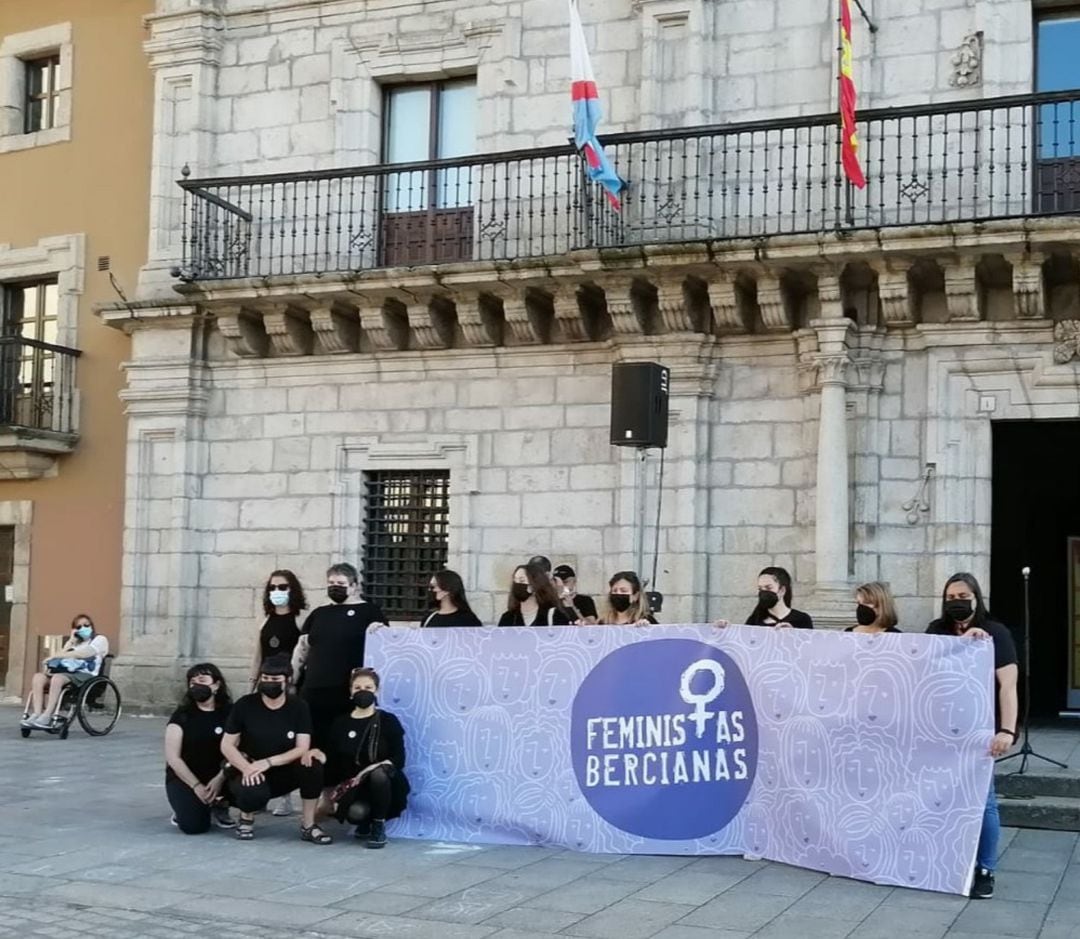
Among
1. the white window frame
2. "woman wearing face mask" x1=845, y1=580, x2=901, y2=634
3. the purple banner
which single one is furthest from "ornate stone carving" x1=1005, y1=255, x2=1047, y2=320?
the white window frame

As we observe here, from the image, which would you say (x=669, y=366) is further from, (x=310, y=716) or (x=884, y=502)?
(x=310, y=716)

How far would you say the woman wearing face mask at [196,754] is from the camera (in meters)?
8.98

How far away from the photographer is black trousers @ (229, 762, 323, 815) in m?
8.74

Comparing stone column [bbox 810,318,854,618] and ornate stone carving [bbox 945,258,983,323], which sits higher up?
ornate stone carving [bbox 945,258,983,323]

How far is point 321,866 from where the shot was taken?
26.7 feet

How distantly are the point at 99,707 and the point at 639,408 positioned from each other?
672cm

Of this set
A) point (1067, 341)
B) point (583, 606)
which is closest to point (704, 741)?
point (583, 606)

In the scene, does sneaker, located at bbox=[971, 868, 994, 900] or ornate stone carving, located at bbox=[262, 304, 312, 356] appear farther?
ornate stone carving, located at bbox=[262, 304, 312, 356]

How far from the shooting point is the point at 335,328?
51.1 feet

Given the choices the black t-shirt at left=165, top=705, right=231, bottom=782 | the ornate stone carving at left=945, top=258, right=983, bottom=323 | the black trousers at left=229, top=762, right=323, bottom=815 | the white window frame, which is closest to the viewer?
the black trousers at left=229, top=762, right=323, bottom=815

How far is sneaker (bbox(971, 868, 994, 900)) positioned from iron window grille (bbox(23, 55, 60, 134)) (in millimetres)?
15128

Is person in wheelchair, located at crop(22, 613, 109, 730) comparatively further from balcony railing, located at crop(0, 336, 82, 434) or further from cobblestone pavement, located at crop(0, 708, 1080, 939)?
cobblestone pavement, located at crop(0, 708, 1080, 939)

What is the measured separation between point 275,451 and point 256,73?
4378mm

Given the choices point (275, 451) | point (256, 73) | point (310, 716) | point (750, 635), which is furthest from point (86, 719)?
point (750, 635)
